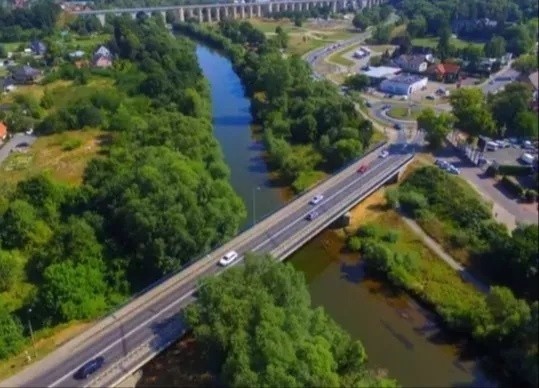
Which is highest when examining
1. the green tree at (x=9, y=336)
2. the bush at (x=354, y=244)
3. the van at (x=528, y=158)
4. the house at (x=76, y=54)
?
the van at (x=528, y=158)

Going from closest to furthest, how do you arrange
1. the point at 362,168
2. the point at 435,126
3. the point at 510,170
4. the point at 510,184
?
the point at 510,184 < the point at 510,170 < the point at 362,168 < the point at 435,126

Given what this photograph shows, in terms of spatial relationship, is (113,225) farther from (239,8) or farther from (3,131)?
(239,8)

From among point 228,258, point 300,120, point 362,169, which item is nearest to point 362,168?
point 362,169

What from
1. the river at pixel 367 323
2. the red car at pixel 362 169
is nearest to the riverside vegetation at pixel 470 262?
the river at pixel 367 323

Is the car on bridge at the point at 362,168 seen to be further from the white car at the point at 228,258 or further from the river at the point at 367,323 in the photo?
the white car at the point at 228,258

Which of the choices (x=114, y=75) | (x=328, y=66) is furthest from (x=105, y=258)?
(x=328, y=66)

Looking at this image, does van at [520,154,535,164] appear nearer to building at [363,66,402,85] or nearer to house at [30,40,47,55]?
building at [363,66,402,85]

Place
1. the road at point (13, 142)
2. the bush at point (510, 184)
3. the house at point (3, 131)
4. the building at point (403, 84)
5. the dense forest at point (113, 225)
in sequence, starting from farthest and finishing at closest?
the building at point (403, 84) < the house at point (3, 131) < the road at point (13, 142) < the bush at point (510, 184) < the dense forest at point (113, 225)
